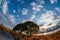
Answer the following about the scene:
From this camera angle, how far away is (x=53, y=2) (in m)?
11.3

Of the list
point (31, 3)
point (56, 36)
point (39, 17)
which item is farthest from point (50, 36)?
point (31, 3)

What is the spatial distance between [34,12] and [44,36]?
1.38 metres

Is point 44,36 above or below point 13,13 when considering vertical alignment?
below

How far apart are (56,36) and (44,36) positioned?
1.98ft

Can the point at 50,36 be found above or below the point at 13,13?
below

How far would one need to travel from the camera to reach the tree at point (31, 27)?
10.9m

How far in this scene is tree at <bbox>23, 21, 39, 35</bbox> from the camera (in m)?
10.9

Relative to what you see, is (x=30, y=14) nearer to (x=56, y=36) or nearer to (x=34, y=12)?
(x=34, y=12)

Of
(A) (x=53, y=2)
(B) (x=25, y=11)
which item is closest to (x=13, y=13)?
(B) (x=25, y=11)

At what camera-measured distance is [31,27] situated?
10992 mm

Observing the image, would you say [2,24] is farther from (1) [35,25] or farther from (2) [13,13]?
(1) [35,25]

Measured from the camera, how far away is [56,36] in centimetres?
1082

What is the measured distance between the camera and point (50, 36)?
35.8 ft

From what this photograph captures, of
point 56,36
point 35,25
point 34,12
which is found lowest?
point 56,36
